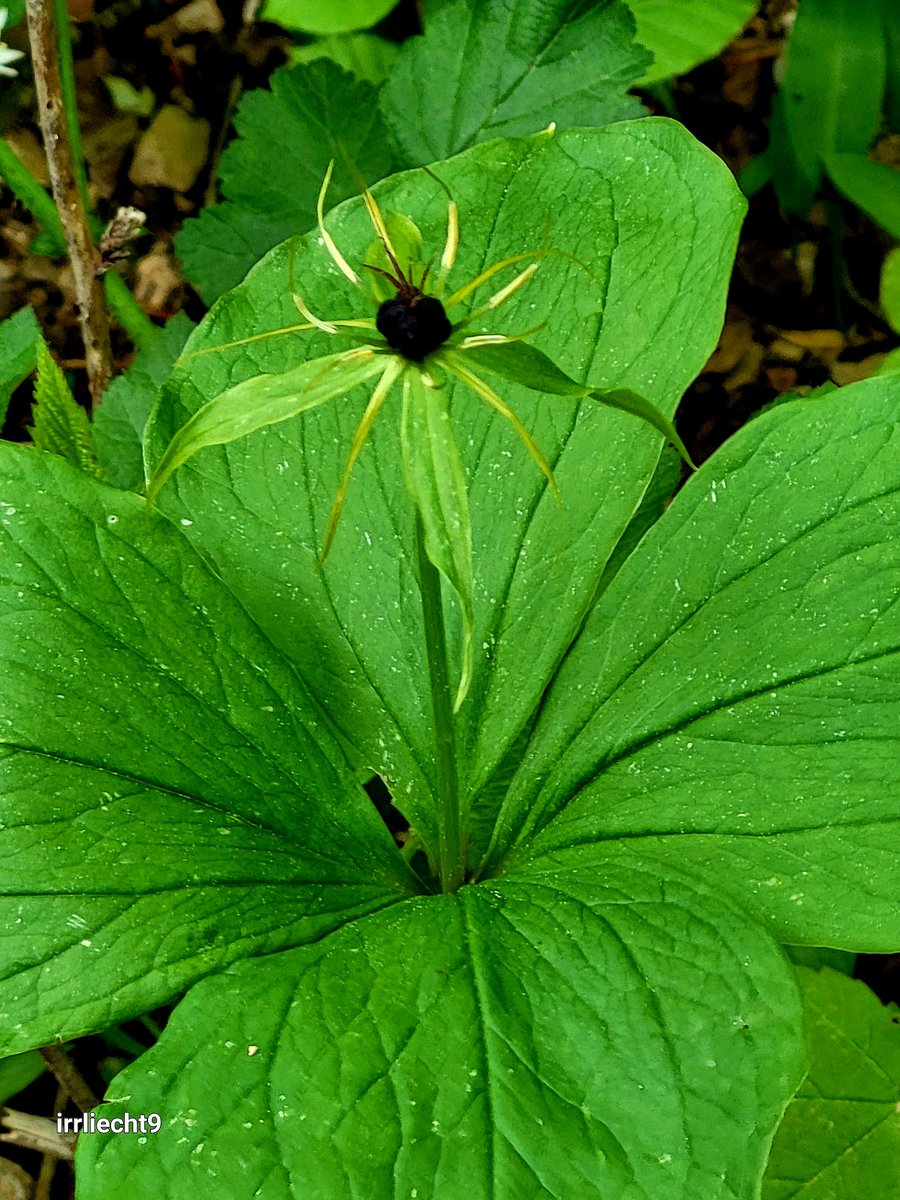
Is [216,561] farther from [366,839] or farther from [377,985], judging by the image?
[377,985]

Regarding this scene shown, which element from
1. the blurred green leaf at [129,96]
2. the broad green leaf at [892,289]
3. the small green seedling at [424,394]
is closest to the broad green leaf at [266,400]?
the small green seedling at [424,394]

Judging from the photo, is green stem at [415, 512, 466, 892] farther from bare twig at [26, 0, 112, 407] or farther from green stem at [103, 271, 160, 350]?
green stem at [103, 271, 160, 350]

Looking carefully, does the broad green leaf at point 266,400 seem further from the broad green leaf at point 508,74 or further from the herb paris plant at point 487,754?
the broad green leaf at point 508,74

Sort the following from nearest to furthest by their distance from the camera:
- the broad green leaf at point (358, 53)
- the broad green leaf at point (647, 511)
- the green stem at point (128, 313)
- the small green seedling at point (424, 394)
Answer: the small green seedling at point (424, 394) → the broad green leaf at point (647, 511) → the green stem at point (128, 313) → the broad green leaf at point (358, 53)

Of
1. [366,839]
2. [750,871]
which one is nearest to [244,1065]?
[366,839]

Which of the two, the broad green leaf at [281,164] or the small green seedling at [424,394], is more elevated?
the small green seedling at [424,394]

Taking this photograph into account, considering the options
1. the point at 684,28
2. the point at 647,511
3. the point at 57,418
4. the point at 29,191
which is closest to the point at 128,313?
the point at 29,191
